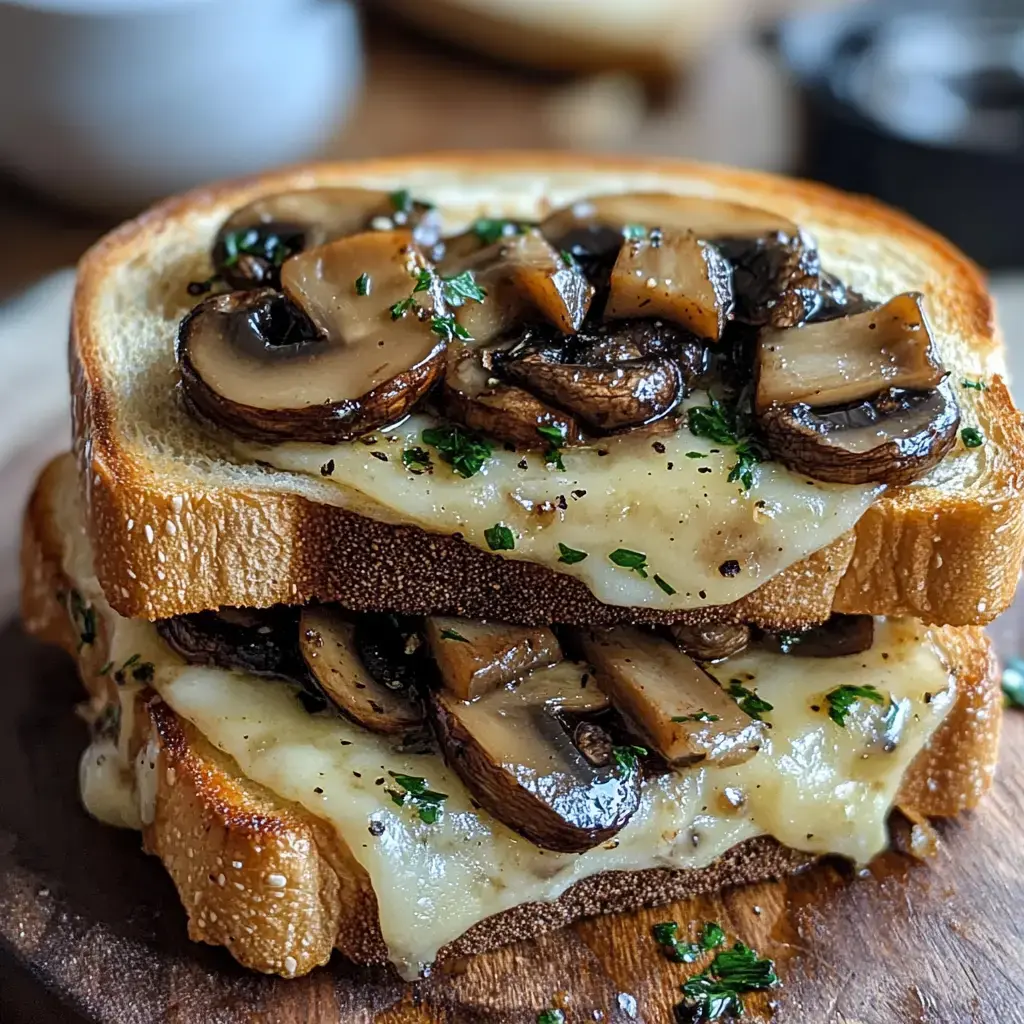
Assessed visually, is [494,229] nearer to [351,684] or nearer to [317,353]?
[317,353]

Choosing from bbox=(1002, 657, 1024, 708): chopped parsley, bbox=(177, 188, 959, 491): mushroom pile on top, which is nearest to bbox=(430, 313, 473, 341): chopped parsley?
bbox=(177, 188, 959, 491): mushroom pile on top

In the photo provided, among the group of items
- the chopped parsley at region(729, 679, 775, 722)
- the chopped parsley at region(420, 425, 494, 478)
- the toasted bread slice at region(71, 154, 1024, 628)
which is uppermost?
the chopped parsley at region(420, 425, 494, 478)

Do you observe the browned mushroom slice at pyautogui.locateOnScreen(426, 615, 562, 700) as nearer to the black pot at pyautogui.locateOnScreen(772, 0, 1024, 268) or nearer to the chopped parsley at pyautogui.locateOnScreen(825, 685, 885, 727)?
the chopped parsley at pyautogui.locateOnScreen(825, 685, 885, 727)

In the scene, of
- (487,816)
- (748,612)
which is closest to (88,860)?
(487,816)

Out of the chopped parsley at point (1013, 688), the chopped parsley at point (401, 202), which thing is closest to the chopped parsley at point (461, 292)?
the chopped parsley at point (401, 202)

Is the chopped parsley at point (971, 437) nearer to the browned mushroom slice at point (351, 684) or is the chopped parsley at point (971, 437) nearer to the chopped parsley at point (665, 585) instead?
the chopped parsley at point (665, 585)

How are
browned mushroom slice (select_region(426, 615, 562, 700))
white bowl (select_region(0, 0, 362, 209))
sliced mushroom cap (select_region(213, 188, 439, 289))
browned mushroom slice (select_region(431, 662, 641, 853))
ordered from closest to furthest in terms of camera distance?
browned mushroom slice (select_region(431, 662, 641, 853)), browned mushroom slice (select_region(426, 615, 562, 700)), sliced mushroom cap (select_region(213, 188, 439, 289)), white bowl (select_region(0, 0, 362, 209))

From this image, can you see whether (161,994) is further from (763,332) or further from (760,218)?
(760,218)
